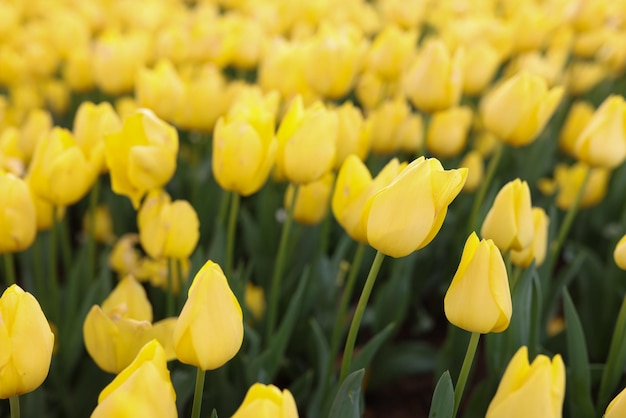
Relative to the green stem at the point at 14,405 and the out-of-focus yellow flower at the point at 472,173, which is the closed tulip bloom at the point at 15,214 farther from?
the out-of-focus yellow flower at the point at 472,173

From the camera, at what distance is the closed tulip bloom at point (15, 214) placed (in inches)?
Result: 36.9

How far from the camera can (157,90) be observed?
139cm

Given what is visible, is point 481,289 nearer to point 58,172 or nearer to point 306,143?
point 306,143

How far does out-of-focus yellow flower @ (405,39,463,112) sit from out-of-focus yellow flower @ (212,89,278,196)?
381 mm

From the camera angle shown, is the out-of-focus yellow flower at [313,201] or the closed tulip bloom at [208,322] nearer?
the closed tulip bloom at [208,322]

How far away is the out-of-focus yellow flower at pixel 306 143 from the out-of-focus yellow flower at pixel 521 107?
1.09 ft

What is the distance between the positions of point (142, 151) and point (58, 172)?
0.41 feet

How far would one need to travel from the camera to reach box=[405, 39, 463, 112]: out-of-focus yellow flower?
1284 millimetres

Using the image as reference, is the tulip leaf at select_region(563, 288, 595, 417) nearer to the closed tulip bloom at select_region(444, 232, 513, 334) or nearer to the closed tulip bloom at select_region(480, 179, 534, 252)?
the closed tulip bloom at select_region(480, 179, 534, 252)

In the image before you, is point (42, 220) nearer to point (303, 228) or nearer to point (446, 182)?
point (303, 228)

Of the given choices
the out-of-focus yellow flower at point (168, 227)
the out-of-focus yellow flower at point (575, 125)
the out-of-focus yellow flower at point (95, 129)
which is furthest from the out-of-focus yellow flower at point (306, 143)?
the out-of-focus yellow flower at point (575, 125)

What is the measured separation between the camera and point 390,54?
1.60m

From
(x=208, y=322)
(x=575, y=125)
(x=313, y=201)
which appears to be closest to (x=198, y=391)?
(x=208, y=322)

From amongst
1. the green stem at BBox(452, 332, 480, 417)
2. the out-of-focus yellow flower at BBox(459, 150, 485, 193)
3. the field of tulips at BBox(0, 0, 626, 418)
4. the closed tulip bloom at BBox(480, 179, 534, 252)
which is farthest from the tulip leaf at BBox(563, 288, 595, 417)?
the out-of-focus yellow flower at BBox(459, 150, 485, 193)
